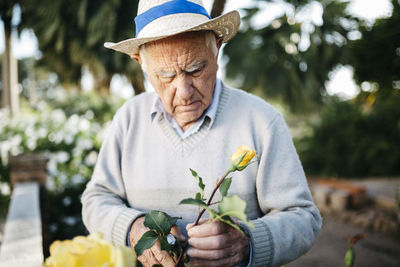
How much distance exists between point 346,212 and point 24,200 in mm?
4650

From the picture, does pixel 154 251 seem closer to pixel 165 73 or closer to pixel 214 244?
pixel 214 244

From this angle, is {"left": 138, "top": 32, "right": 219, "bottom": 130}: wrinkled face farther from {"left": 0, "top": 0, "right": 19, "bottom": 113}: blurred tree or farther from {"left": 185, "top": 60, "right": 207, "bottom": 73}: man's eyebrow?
{"left": 0, "top": 0, "right": 19, "bottom": 113}: blurred tree

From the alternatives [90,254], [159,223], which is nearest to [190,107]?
[159,223]

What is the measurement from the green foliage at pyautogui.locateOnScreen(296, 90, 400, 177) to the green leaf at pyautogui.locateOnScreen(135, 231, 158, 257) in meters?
7.41

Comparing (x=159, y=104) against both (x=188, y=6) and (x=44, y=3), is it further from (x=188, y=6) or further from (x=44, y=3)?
(x=44, y=3)

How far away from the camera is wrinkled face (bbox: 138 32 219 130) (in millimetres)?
1208

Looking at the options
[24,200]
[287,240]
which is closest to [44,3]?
[24,200]

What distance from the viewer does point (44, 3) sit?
8.27m

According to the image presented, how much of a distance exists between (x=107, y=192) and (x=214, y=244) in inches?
26.9

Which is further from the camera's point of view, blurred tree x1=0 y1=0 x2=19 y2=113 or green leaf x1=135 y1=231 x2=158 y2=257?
blurred tree x1=0 y1=0 x2=19 y2=113

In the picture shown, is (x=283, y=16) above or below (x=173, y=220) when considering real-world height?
above

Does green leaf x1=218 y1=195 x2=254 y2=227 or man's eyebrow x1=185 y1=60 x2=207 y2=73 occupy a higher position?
man's eyebrow x1=185 y1=60 x2=207 y2=73

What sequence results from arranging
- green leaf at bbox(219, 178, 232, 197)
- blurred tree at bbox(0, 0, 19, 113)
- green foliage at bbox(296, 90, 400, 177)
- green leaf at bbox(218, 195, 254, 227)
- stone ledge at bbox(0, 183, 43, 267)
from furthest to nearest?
blurred tree at bbox(0, 0, 19, 113) → green foliage at bbox(296, 90, 400, 177) → stone ledge at bbox(0, 183, 43, 267) → green leaf at bbox(219, 178, 232, 197) → green leaf at bbox(218, 195, 254, 227)

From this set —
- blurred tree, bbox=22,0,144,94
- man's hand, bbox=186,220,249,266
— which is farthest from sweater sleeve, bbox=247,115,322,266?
blurred tree, bbox=22,0,144,94
